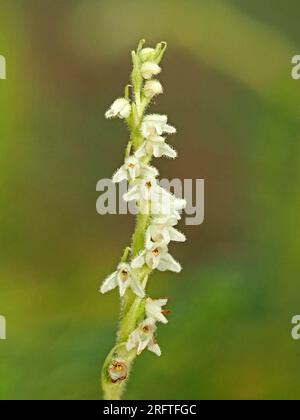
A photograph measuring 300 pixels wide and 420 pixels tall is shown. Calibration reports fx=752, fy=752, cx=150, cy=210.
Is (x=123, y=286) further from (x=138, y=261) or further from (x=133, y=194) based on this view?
(x=133, y=194)

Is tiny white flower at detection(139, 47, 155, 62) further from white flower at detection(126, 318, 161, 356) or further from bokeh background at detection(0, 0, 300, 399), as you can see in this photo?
white flower at detection(126, 318, 161, 356)

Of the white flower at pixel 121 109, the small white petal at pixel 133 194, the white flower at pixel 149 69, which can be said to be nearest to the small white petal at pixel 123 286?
the small white petal at pixel 133 194

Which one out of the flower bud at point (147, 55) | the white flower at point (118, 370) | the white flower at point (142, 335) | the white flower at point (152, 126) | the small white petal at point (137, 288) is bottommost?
the white flower at point (118, 370)

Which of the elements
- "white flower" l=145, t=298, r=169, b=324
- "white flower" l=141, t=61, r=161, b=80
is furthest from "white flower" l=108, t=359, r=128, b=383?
"white flower" l=141, t=61, r=161, b=80

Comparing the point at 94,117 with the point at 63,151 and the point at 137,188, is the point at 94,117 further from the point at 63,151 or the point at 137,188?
the point at 137,188

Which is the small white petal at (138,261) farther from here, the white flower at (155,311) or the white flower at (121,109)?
the white flower at (121,109)

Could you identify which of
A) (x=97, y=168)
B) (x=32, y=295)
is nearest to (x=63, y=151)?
(x=97, y=168)

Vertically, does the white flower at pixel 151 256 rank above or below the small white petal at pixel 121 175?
below
